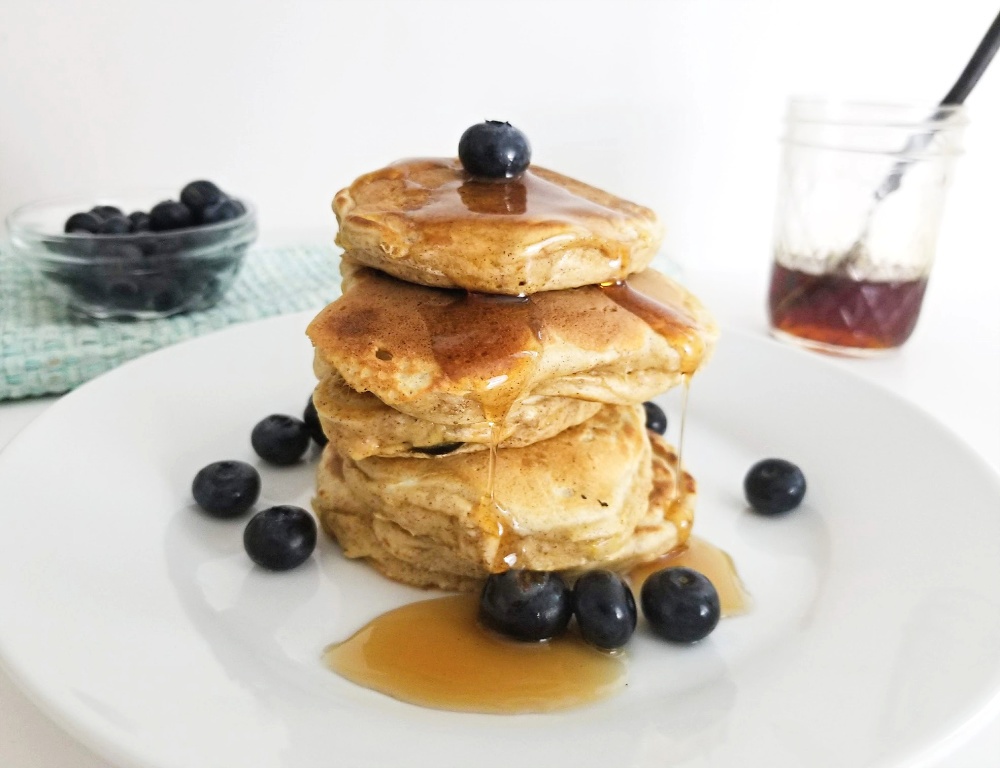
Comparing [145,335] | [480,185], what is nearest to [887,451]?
[480,185]

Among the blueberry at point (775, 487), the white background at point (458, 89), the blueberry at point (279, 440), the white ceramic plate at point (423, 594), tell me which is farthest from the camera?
the white background at point (458, 89)

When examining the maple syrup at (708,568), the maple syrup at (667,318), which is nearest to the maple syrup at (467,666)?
the maple syrup at (708,568)

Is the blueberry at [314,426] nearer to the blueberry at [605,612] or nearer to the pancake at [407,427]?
the pancake at [407,427]

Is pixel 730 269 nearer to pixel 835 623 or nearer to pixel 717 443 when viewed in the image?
pixel 717 443

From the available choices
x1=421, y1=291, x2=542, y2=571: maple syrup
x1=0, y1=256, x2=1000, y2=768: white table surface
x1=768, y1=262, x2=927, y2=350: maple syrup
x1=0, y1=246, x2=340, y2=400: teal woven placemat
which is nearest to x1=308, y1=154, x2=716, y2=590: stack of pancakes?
x1=421, y1=291, x2=542, y2=571: maple syrup

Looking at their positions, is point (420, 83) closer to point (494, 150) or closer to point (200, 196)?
point (200, 196)

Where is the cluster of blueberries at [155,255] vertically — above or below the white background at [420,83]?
below
